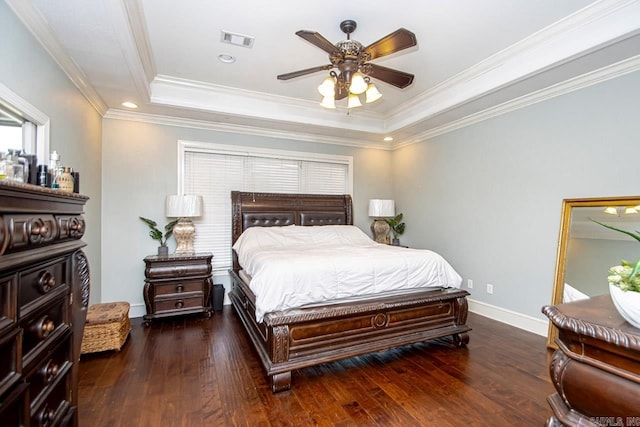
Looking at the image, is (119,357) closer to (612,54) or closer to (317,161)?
(317,161)

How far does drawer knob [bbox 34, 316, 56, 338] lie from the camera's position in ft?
3.66

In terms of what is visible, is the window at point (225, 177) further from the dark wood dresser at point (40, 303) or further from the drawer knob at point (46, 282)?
the drawer knob at point (46, 282)

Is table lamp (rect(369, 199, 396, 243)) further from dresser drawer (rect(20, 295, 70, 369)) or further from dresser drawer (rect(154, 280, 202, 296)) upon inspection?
dresser drawer (rect(20, 295, 70, 369))

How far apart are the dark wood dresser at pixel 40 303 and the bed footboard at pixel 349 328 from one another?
1.22 meters

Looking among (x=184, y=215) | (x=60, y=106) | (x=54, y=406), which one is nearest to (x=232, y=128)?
(x=184, y=215)

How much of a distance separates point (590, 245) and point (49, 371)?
4.08 metres

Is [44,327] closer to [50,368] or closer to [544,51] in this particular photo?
[50,368]

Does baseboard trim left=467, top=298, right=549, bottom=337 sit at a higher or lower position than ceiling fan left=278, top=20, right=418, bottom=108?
lower

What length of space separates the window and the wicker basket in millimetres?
1537

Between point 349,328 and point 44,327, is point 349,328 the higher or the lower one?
the lower one

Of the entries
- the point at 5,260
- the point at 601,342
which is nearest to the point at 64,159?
the point at 5,260

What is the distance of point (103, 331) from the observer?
280 cm

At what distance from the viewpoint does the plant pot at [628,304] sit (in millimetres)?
921

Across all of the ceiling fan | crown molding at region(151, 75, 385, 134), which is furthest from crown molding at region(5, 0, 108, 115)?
the ceiling fan
